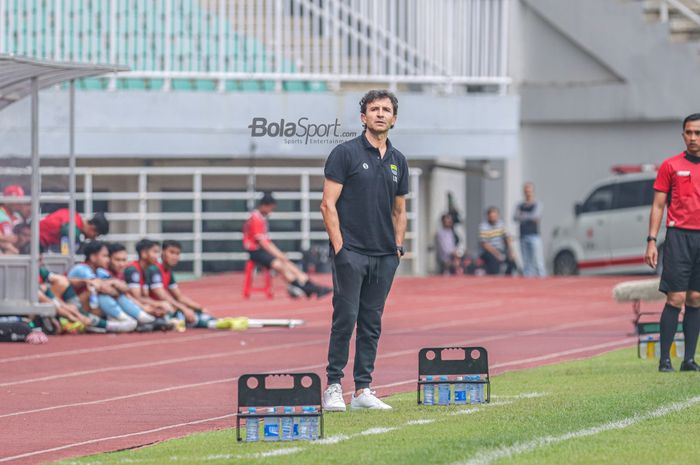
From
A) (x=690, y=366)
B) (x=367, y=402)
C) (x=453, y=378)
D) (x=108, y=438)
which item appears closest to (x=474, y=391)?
(x=453, y=378)

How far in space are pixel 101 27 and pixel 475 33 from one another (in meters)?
7.62

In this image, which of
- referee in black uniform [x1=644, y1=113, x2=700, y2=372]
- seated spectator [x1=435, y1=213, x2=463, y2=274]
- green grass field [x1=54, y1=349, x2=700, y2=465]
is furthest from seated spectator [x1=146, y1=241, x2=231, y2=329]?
seated spectator [x1=435, y1=213, x2=463, y2=274]

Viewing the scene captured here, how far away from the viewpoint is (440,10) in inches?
1337

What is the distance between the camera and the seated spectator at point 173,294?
20.5m

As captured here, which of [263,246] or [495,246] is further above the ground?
[263,246]

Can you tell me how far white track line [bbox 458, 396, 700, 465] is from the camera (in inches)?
329

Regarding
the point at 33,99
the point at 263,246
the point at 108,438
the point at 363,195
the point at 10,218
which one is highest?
the point at 33,99

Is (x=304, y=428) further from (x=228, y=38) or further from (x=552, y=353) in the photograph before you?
(x=228, y=38)

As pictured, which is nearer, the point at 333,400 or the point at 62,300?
the point at 333,400

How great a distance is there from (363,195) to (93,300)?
31.6 feet

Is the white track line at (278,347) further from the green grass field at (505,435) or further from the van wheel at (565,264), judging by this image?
the van wheel at (565,264)

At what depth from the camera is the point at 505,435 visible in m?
9.19

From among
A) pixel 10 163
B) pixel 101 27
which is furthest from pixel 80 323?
pixel 101 27

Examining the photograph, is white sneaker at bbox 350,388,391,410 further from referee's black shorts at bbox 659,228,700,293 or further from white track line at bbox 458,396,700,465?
referee's black shorts at bbox 659,228,700,293
